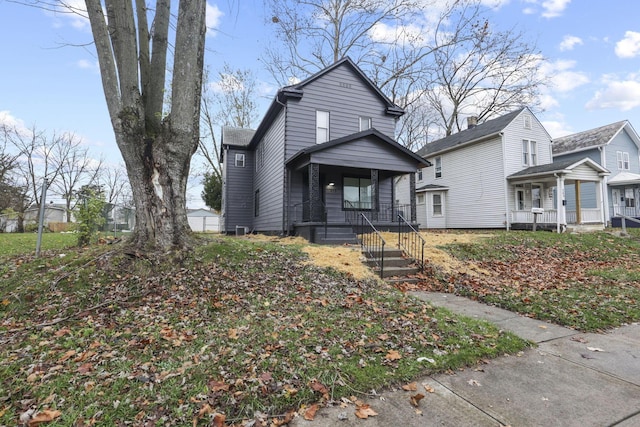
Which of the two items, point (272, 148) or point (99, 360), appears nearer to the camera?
point (99, 360)

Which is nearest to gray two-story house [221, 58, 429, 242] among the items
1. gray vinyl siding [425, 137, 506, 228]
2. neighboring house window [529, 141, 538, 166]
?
gray vinyl siding [425, 137, 506, 228]

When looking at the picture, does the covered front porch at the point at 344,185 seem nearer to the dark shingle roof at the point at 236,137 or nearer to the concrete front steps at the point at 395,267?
the concrete front steps at the point at 395,267

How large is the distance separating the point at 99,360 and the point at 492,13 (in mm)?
22764

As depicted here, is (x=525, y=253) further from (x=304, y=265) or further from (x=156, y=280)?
(x=156, y=280)

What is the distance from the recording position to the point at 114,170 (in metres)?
39.6

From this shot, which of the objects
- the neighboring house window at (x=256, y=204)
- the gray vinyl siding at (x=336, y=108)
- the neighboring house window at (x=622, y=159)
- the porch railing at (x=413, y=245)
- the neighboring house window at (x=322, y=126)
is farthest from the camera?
the neighboring house window at (x=622, y=159)

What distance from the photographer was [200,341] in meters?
3.32

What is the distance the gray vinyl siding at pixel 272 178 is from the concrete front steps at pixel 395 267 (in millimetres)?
5862

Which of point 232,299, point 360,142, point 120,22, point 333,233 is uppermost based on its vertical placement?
point 120,22

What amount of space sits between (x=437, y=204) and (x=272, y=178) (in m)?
12.9

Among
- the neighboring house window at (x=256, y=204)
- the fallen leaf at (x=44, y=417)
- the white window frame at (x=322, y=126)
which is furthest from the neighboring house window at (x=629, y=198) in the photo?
the fallen leaf at (x=44, y=417)

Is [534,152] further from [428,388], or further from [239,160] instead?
[428,388]

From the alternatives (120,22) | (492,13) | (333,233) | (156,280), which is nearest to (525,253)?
(333,233)

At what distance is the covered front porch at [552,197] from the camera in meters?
15.6
